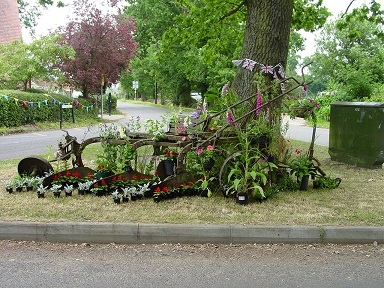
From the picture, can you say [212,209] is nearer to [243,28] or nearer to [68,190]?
[68,190]

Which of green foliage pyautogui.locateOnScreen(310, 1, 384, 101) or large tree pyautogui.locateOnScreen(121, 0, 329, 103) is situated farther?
green foliage pyautogui.locateOnScreen(310, 1, 384, 101)

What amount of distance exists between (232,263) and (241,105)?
2.84 metres

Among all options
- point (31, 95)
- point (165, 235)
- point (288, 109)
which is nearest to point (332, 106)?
point (288, 109)

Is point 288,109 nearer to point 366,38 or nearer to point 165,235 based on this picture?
point 165,235

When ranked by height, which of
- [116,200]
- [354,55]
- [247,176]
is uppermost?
[354,55]

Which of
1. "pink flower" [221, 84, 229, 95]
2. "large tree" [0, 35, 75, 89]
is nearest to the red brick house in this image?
"large tree" [0, 35, 75, 89]

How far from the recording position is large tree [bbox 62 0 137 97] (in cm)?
2428

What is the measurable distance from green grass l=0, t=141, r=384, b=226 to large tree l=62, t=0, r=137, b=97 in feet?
62.5

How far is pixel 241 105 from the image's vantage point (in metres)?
6.40

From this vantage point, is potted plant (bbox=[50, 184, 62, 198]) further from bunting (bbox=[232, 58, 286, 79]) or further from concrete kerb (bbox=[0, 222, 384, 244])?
bunting (bbox=[232, 58, 286, 79])

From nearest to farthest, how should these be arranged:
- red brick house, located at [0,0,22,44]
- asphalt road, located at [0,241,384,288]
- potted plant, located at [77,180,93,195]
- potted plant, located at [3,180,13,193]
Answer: asphalt road, located at [0,241,384,288] < potted plant, located at [77,180,93,195] < potted plant, located at [3,180,13,193] < red brick house, located at [0,0,22,44]

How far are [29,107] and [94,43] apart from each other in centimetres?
619

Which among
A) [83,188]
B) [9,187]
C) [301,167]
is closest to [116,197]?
[83,188]

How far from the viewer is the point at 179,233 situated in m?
4.74
